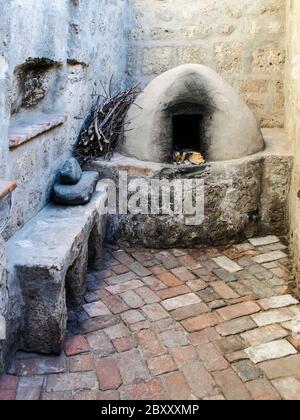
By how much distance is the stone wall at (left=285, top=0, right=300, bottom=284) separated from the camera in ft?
10.8

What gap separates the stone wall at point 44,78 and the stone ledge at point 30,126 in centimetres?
1

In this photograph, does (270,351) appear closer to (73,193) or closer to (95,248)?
(95,248)

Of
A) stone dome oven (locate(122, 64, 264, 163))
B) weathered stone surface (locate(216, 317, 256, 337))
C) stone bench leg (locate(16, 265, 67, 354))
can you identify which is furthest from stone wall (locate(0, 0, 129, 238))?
weathered stone surface (locate(216, 317, 256, 337))

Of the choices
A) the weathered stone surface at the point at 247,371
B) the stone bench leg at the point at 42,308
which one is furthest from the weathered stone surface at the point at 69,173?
the weathered stone surface at the point at 247,371

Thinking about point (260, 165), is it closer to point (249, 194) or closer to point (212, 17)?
point (249, 194)

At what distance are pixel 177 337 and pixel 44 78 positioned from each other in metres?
1.85

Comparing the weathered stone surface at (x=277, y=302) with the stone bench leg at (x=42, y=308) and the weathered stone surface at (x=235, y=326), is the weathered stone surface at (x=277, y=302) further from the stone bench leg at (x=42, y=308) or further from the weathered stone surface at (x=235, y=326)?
the stone bench leg at (x=42, y=308)

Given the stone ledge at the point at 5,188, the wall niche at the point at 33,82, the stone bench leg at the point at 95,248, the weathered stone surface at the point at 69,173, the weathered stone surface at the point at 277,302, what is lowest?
the weathered stone surface at the point at 277,302

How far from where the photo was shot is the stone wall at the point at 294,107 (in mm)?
3280

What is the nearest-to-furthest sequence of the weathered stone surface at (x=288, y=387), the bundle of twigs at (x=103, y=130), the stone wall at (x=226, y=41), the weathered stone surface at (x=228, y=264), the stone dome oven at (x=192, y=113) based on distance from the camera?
the weathered stone surface at (x=288, y=387) < the weathered stone surface at (x=228, y=264) < the stone dome oven at (x=192, y=113) < the bundle of twigs at (x=103, y=130) < the stone wall at (x=226, y=41)

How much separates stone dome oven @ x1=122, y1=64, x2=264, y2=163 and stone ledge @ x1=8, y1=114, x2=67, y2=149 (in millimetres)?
653

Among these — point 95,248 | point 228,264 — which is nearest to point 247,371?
point 228,264

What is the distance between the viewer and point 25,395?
2.06m

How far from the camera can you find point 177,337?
2.54 meters
